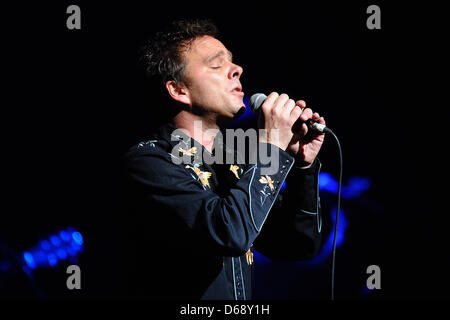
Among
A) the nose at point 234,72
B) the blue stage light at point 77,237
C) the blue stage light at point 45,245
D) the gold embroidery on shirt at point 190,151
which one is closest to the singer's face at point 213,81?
the nose at point 234,72

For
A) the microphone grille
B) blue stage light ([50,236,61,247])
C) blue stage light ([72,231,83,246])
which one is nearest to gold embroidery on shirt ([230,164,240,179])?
the microphone grille

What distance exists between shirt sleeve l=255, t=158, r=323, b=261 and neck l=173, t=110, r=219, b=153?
0.32 meters

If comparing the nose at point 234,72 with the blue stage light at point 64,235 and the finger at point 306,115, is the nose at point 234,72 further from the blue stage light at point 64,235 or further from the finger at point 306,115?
the blue stage light at point 64,235

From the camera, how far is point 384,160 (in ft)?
7.04

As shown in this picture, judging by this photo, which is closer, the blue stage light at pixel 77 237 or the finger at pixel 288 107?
the finger at pixel 288 107

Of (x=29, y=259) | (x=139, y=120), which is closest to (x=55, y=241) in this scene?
(x=29, y=259)

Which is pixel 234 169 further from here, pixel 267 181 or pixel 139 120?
pixel 139 120

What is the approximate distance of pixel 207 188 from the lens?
4.15 feet

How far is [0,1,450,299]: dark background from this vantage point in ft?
6.95

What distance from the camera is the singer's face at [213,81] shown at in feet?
4.47

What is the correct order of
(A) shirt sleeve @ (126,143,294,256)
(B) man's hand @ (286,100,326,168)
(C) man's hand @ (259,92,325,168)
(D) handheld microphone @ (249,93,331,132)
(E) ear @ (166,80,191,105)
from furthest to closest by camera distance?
(E) ear @ (166,80,191,105) → (B) man's hand @ (286,100,326,168) → (D) handheld microphone @ (249,93,331,132) → (C) man's hand @ (259,92,325,168) → (A) shirt sleeve @ (126,143,294,256)

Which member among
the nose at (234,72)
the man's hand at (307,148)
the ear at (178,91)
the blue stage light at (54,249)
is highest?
the nose at (234,72)

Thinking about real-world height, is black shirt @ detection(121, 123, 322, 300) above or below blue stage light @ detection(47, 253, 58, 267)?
above

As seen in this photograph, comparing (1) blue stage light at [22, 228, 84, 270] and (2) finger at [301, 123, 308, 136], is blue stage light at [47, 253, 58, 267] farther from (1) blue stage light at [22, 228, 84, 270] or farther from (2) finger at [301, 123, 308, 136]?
(2) finger at [301, 123, 308, 136]
